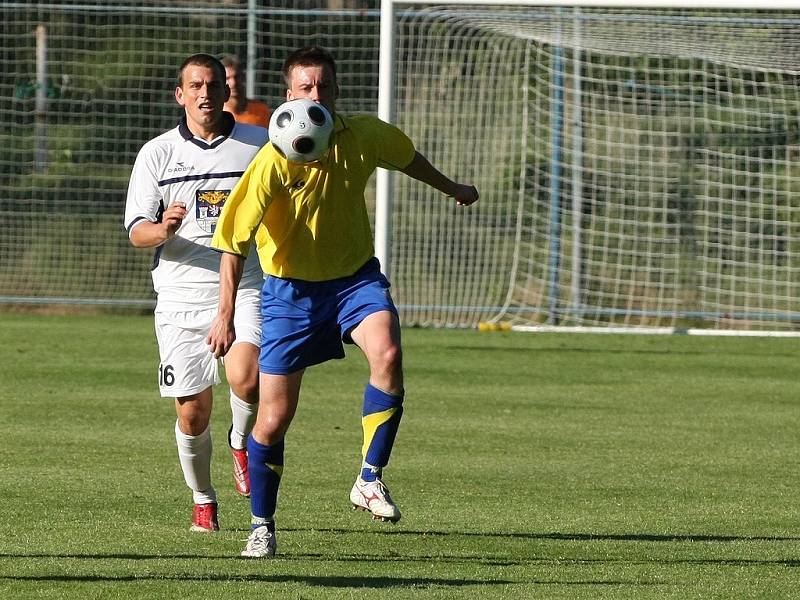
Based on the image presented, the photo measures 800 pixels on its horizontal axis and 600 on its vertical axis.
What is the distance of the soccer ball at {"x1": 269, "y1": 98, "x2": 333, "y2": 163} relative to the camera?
20.0ft

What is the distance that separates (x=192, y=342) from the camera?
23.7ft

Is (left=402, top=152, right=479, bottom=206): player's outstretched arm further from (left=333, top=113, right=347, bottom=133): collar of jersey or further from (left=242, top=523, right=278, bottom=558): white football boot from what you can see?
(left=242, top=523, right=278, bottom=558): white football boot

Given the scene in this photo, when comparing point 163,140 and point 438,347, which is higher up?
point 163,140

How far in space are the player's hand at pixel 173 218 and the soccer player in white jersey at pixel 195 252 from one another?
1.22 feet

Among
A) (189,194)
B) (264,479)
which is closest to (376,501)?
(264,479)

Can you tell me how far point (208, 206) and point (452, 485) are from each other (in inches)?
82.5

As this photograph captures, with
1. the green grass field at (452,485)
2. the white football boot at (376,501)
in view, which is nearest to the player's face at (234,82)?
the green grass field at (452,485)

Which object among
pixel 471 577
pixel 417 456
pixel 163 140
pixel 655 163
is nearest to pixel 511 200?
pixel 655 163

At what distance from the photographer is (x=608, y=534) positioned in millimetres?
6977

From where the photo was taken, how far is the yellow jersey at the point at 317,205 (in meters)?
6.24

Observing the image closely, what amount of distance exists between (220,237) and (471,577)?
63.9 inches

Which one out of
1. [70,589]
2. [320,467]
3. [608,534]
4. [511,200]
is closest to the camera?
[70,589]

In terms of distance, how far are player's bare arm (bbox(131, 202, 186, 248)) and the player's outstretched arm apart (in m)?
0.97

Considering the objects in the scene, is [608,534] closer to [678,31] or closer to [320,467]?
[320,467]
